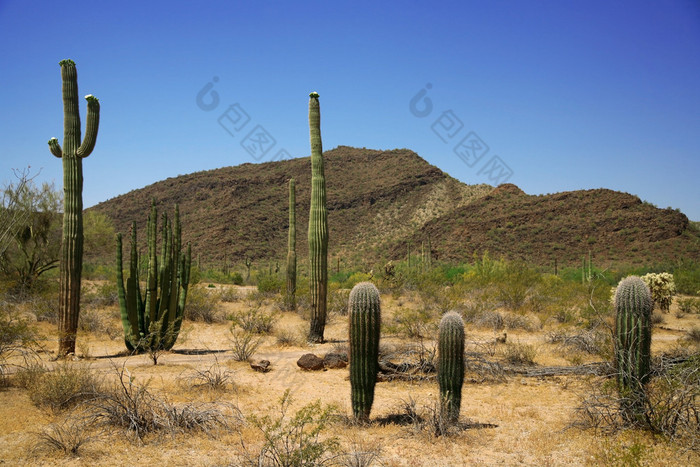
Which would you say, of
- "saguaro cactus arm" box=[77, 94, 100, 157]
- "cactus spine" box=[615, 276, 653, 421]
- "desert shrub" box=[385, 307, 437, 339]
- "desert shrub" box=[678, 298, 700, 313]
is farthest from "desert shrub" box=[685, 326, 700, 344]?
"saguaro cactus arm" box=[77, 94, 100, 157]

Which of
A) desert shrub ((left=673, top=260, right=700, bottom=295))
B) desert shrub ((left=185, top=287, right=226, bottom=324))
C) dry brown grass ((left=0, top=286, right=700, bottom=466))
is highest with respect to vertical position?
desert shrub ((left=673, top=260, right=700, bottom=295))

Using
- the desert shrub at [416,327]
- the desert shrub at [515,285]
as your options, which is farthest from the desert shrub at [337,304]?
the desert shrub at [515,285]

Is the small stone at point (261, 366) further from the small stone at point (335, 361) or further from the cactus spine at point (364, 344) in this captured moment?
the cactus spine at point (364, 344)

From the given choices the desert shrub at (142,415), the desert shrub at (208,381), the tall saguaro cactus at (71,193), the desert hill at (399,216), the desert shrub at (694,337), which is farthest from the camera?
the desert hill at (399,216)

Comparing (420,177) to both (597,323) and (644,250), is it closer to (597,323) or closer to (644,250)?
(644,250)

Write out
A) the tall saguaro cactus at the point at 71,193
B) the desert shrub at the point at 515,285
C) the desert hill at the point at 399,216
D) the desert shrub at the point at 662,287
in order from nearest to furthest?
the tall saguaro cactus at the point at 71,193, the desert shrub at the point at 662,287, the desert shrub at the point at 515,285, the desert hill at the point at 399,216

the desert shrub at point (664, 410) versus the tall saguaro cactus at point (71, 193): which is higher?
the tall saguaro cactus at point (71, 193)

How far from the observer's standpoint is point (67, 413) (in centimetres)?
667

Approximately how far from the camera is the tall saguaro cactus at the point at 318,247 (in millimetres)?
12430

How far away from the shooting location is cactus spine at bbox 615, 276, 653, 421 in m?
6.12

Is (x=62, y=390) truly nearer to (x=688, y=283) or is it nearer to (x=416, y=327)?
(x=416, y=327)

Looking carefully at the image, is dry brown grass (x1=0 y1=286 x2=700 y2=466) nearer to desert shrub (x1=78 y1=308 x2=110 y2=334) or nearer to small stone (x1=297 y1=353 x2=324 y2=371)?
small stone (x1=297 y1=353 x2=324 y2=371)

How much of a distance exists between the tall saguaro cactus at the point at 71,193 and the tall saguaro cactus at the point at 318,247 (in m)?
5.09

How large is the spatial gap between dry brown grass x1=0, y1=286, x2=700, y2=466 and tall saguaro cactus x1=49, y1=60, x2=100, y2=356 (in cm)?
91
